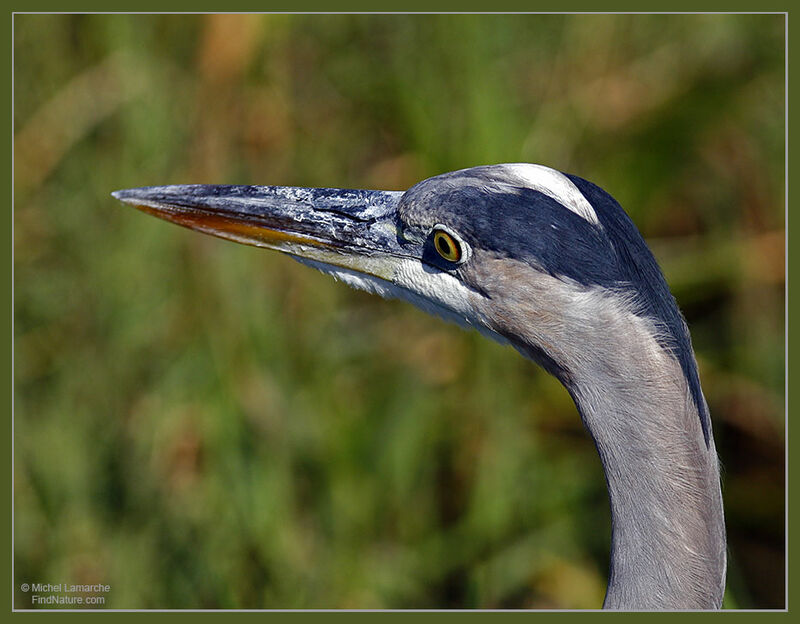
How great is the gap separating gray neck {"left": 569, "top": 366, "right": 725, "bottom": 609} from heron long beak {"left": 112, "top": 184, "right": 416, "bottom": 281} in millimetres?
560

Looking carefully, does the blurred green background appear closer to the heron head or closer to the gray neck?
the heron head

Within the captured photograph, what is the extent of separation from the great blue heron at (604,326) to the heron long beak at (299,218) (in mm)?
51

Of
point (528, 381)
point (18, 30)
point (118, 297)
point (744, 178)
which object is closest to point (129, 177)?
point (118, 297)

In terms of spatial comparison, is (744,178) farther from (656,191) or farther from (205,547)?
(205,547)

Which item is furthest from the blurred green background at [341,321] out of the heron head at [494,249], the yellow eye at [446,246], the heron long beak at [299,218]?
the yellow eye at [446,246]

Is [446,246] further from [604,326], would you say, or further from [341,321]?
[341,321]

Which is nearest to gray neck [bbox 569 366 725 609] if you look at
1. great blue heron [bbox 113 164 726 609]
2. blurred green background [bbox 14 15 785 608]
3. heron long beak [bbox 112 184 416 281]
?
great blue heron [bbox 113 164 726 609]

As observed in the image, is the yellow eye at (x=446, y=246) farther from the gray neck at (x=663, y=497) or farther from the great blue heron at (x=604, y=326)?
the gray neck at (x=663, y=497)

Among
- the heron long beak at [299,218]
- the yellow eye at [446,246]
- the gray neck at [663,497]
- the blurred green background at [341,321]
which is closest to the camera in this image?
the gray neck at [663,497]

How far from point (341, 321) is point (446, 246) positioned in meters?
1.70

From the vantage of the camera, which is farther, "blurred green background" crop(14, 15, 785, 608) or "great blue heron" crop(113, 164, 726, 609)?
"blurred green background" crop(14, 15, 785, 608)

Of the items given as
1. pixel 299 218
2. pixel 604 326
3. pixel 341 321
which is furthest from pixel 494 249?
pixel 341 321

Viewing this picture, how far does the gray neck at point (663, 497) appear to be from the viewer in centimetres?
138

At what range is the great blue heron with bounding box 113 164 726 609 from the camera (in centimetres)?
138
